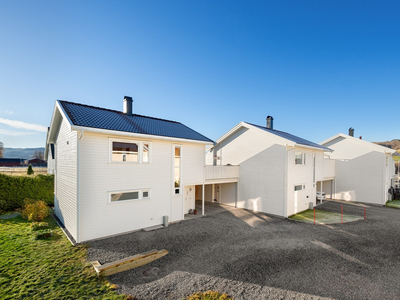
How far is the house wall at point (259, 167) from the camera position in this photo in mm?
12953

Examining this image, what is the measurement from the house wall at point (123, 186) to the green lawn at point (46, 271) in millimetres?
1359

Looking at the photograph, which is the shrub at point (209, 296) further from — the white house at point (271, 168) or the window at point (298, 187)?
the window at point (298, 187)

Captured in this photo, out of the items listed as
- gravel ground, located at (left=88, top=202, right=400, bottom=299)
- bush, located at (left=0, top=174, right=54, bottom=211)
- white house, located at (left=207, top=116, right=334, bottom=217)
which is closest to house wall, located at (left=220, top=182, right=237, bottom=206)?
white house, located at (left=207, top=116, right=334, bottom=217)

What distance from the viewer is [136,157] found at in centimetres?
969

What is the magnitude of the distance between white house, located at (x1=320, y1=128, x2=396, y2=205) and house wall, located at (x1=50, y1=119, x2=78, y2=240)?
23.5 metres

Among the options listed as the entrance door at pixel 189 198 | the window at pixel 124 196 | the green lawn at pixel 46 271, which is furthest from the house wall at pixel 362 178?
the green lawn at pixel 46 271

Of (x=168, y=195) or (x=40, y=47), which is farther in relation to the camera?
(x=168, y=195)

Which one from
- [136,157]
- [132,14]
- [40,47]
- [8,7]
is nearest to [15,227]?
[136,157]

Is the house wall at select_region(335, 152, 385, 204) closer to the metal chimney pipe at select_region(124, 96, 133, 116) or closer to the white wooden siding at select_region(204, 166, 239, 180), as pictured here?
the white wooden siding at select_region(204, 166, 239, 180)

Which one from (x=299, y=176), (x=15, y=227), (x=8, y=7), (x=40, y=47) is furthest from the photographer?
(x=299, y=176)

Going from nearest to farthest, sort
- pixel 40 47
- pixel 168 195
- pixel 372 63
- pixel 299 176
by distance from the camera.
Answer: pixel 40 47
pixel 168 195
pixel 299 176
pixel 372 63

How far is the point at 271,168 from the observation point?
13352 mm

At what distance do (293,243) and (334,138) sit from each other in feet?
55.1

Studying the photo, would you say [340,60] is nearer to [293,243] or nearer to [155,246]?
[293,243]
